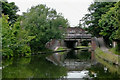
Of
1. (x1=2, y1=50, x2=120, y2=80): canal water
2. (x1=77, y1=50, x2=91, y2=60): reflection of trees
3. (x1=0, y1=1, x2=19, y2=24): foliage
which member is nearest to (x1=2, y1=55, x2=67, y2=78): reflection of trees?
(x1=2, y1=50, x2=120, y2=80): canal water

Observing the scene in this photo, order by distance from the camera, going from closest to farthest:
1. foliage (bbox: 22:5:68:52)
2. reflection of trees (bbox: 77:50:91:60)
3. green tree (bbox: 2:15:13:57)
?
green tree (bbox: 2:15:13:57) < reflection of trees (bbox: 77:50:91:60) < foliage (bbox: 22:5:68:52)

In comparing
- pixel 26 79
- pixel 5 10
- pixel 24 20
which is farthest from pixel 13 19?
pixel 26 79

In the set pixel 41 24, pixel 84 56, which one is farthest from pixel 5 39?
pixel 84 56

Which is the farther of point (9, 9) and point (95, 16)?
point (9, 9)

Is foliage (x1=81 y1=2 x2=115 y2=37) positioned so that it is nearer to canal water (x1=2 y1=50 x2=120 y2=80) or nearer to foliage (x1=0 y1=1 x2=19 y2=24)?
canal water (x1=2 y1=50 x2=120 y2=80)

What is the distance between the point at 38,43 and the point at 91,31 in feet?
30.7

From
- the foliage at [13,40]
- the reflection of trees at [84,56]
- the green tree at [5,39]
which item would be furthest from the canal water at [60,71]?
the reflection of trees at [84,56]

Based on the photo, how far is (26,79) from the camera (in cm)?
1309

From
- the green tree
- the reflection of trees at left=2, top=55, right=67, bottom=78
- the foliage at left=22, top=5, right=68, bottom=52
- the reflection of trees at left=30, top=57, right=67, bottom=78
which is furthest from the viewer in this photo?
the foliage at left=22, top=5, right=68, bottom=52

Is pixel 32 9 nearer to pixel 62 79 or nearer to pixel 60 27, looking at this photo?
pixel 60 27

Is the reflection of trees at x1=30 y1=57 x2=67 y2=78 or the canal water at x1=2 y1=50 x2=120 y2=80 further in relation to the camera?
the reflection of trees at x1=30 y1=57 x2=67 y2=78

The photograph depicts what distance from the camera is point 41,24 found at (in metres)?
37.2

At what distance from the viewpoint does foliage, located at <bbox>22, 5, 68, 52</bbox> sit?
36.8m

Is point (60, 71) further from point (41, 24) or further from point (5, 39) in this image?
point (41, 24)
